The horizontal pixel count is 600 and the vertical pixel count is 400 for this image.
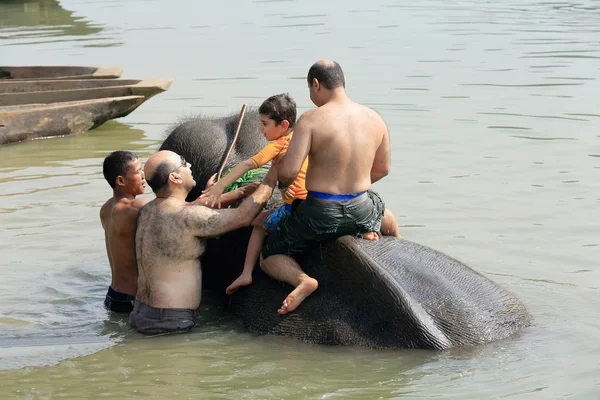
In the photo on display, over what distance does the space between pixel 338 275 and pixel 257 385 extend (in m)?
0.74

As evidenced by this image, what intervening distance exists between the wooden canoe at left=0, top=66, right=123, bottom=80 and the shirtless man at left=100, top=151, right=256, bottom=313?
27.9 ft

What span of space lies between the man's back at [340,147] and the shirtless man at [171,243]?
57cm

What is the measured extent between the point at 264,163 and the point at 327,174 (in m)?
0.44

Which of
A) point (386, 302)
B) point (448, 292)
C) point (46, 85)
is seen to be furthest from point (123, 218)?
point (46, 85)

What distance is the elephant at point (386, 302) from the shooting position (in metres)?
5.48

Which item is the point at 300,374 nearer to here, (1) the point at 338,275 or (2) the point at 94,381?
(1) the point at 338,275

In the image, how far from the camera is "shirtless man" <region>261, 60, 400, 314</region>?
565cm

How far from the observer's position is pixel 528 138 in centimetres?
1166

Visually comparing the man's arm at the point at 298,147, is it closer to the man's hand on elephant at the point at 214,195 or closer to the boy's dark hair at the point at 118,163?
the man's hand on elephant at the point at 214,195

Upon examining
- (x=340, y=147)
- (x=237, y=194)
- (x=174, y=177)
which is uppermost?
(x=340, y=147)

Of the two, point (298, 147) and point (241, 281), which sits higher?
point (298, 147)

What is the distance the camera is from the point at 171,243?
6.23m

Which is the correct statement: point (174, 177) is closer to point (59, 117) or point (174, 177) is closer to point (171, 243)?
point (171, 243)

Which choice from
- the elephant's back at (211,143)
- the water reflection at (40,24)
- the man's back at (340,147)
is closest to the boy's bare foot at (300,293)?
the man's back at (340,147)
